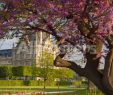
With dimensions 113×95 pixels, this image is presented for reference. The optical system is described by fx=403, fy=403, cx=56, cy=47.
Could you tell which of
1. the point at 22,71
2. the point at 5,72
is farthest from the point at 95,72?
the point at 22,71

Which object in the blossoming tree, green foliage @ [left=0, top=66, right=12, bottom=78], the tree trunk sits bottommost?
green foliage @ [left=0, top=66, right=12, bottom=78]

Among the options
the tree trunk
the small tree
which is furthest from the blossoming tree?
the small tree

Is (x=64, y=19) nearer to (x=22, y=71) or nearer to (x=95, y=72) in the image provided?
(x=95, y=72)

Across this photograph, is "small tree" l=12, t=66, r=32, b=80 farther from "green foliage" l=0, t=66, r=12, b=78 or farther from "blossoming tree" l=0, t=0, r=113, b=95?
"blossoming tree" l=0, t=0, r=113, b=95

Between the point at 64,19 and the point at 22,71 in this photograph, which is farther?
the point at 22,71

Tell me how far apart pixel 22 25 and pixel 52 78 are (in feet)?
221

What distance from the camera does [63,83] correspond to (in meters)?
91.8

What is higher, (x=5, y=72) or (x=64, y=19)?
(x=64, y=19)

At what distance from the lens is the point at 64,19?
8906 millimetres

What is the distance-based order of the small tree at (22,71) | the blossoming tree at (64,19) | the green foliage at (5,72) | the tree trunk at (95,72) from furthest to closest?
the small tree at (22,71), the green foliage at (5,72), the tree trunk at (95,72), the blossoming tree at (64,19)

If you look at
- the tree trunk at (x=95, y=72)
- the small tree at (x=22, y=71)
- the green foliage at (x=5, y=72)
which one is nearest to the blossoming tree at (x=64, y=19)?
the tree trunk at (x=95, y=72)

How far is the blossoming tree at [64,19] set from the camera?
8.38 m

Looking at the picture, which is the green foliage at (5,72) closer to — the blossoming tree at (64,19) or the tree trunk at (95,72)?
the tree trunk at (95,72)

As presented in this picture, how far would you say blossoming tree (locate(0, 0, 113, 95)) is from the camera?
27.5ft
